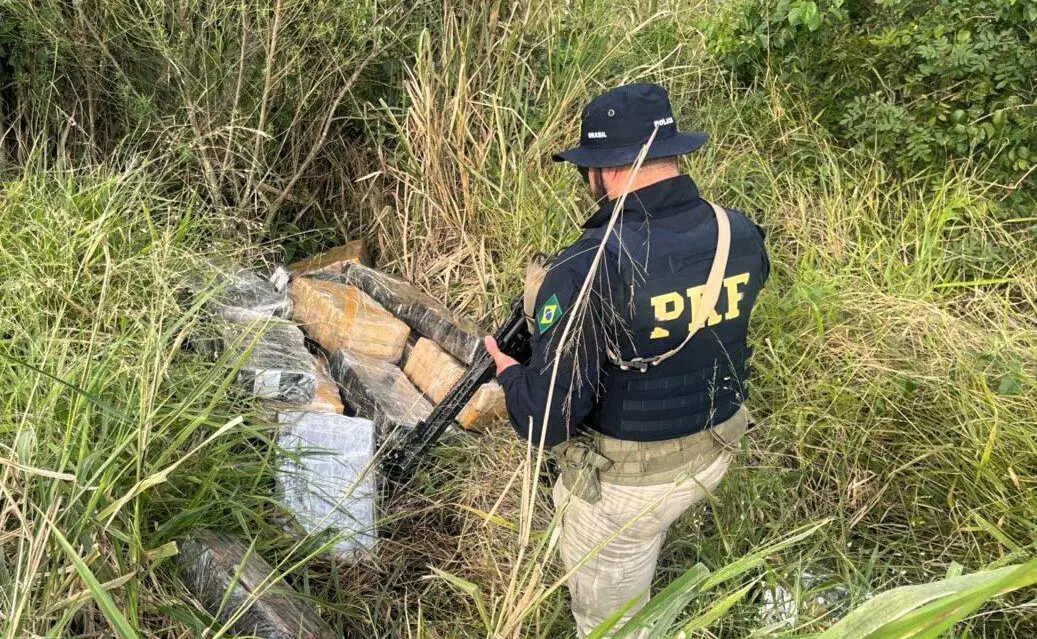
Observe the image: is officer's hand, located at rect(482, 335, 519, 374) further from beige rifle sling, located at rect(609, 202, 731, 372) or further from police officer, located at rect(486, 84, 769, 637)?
beige rifle sling, located at rect(609, 202, 731, 372)

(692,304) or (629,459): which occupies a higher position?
(692,304)

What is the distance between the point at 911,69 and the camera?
3670 mm

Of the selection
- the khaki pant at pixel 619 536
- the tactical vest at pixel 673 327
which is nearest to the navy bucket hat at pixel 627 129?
the tactical vest at pixel 673 327

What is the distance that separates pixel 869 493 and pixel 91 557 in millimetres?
2251

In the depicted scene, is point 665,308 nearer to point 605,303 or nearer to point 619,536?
point 605,303

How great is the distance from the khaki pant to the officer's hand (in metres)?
0.39

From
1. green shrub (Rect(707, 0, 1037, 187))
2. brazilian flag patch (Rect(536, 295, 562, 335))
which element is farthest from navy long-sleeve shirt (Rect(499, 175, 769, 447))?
green shrub (Rect(707, 0, 1037, 187))

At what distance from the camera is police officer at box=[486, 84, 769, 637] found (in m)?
1.94

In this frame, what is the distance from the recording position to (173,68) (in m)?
3.38

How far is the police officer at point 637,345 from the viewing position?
194 centimetres

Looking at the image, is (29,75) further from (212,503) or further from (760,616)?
(760,616)

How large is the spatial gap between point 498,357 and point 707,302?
577mm

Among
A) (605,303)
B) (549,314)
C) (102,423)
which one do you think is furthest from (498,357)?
(102,423)

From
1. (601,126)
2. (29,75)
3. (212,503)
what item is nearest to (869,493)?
(601,126)
